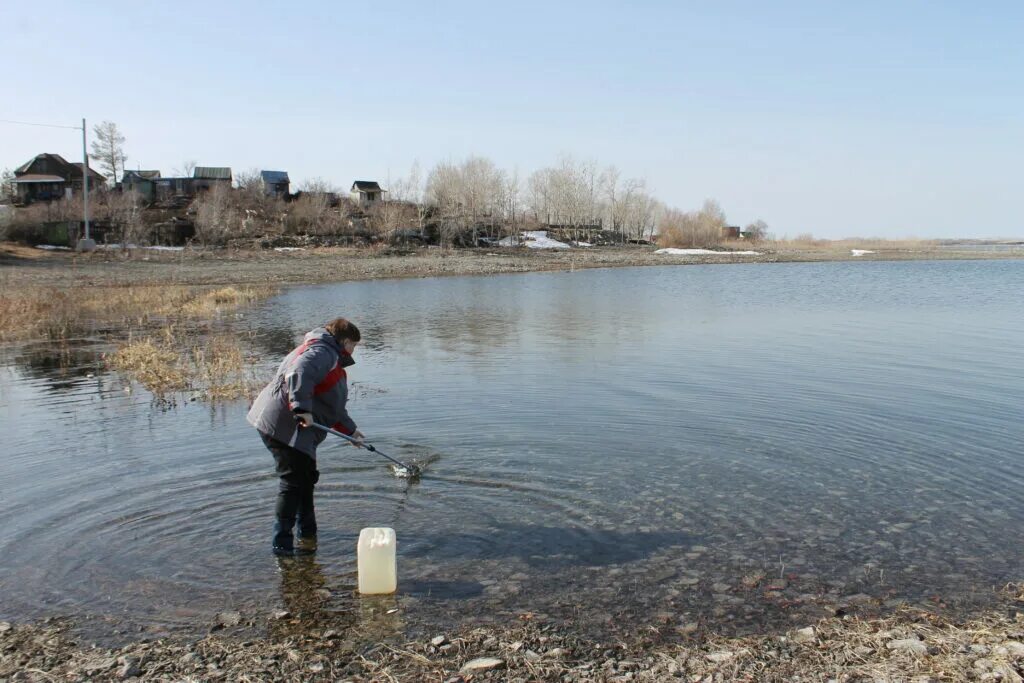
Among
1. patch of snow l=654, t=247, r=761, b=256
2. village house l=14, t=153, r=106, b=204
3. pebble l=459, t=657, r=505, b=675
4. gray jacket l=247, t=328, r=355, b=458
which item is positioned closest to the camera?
pebble l=459, t=657, r=505, b=675

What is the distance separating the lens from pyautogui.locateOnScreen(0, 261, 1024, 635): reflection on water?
6.35 m

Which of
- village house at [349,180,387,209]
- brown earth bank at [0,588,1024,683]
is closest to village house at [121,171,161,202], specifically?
village house at [349,180,387,209]

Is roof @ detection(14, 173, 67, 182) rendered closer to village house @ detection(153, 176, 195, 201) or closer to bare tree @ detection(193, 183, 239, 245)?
village house @ detection(153, 176, 195, 201)

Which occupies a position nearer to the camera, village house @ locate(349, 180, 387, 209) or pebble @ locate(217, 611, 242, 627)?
pebble @ locate(217, 611, 242, 627)

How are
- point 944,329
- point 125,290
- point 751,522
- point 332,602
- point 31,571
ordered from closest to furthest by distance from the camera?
point 332,602, point 31,571, point 751,522, point 944,329, point 125,290

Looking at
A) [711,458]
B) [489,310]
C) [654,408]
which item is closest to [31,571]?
[711,458]

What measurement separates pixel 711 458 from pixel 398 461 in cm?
388

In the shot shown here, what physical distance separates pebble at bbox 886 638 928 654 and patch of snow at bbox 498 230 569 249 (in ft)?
269

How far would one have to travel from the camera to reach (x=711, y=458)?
10.3 metres

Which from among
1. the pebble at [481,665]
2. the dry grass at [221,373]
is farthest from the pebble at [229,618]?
the dry grass at [221,373]

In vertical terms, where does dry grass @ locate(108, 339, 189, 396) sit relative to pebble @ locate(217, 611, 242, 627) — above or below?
above

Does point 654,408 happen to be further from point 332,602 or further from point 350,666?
point 350,666

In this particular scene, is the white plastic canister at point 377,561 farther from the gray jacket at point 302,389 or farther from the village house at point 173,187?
the village house at point 173,187

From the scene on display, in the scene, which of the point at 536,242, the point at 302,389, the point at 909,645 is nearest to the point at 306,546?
the point at 302,389
